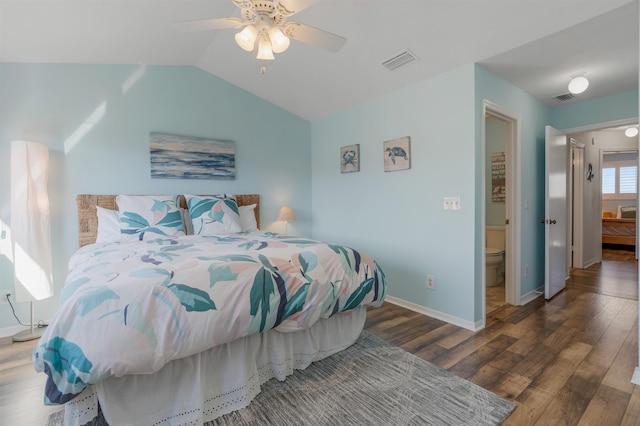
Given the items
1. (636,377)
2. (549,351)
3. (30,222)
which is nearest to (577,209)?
(549,351)

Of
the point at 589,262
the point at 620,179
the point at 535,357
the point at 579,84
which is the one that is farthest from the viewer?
the point at 620,179

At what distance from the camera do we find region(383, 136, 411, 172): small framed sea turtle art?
309 centimetres

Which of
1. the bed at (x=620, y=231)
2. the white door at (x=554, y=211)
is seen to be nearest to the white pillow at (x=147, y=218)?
the white door at (x=554, y=211)

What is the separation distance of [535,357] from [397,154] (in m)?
2.10

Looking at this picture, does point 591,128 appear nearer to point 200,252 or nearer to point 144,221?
point 200,252

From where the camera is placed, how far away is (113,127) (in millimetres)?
3176

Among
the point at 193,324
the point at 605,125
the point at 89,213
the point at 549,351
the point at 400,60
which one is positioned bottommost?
the point at 549,351

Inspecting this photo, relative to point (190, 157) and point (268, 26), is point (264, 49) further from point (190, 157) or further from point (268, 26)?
point (190, 157)

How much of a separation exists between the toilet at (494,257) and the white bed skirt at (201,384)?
2.75 meters

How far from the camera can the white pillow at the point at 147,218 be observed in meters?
2.72

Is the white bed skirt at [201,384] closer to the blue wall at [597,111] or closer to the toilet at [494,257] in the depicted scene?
the toilet at [494,257]

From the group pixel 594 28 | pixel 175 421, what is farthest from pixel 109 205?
pixel 594 28

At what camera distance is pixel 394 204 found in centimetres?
330

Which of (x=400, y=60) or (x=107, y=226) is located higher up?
(x=400, y=60)
